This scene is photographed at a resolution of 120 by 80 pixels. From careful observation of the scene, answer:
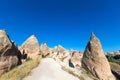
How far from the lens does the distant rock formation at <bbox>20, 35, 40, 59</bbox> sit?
3488 cm

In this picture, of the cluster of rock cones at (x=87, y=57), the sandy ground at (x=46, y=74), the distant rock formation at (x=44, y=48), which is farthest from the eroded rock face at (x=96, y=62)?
the distant rock formation at (x=44, y=48)

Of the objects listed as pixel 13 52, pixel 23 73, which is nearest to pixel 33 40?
pixel 13 52

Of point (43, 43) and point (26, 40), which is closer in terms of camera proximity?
point (26, 40)

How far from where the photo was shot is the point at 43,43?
1767 inches

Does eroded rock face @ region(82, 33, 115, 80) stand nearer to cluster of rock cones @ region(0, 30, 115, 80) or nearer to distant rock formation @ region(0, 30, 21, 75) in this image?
cluster of rock cones @ region(0, 30, 115, 80)

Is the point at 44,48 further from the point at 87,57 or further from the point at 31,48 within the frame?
the point at 87,57

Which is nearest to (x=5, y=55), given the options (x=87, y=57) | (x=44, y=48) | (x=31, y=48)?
(x=87, y=57)

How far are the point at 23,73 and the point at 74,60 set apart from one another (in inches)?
1023

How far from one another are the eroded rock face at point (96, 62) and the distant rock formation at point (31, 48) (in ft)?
41.6

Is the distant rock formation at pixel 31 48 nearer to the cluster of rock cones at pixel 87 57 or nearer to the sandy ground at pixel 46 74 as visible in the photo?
the cluster of rock cones at pixel 87 57

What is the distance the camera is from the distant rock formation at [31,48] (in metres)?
34.9

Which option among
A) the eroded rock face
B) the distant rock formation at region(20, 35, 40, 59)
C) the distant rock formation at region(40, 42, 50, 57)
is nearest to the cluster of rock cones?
the eroded rock face

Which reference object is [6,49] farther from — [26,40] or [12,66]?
[26,40]

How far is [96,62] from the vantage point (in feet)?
82.2
